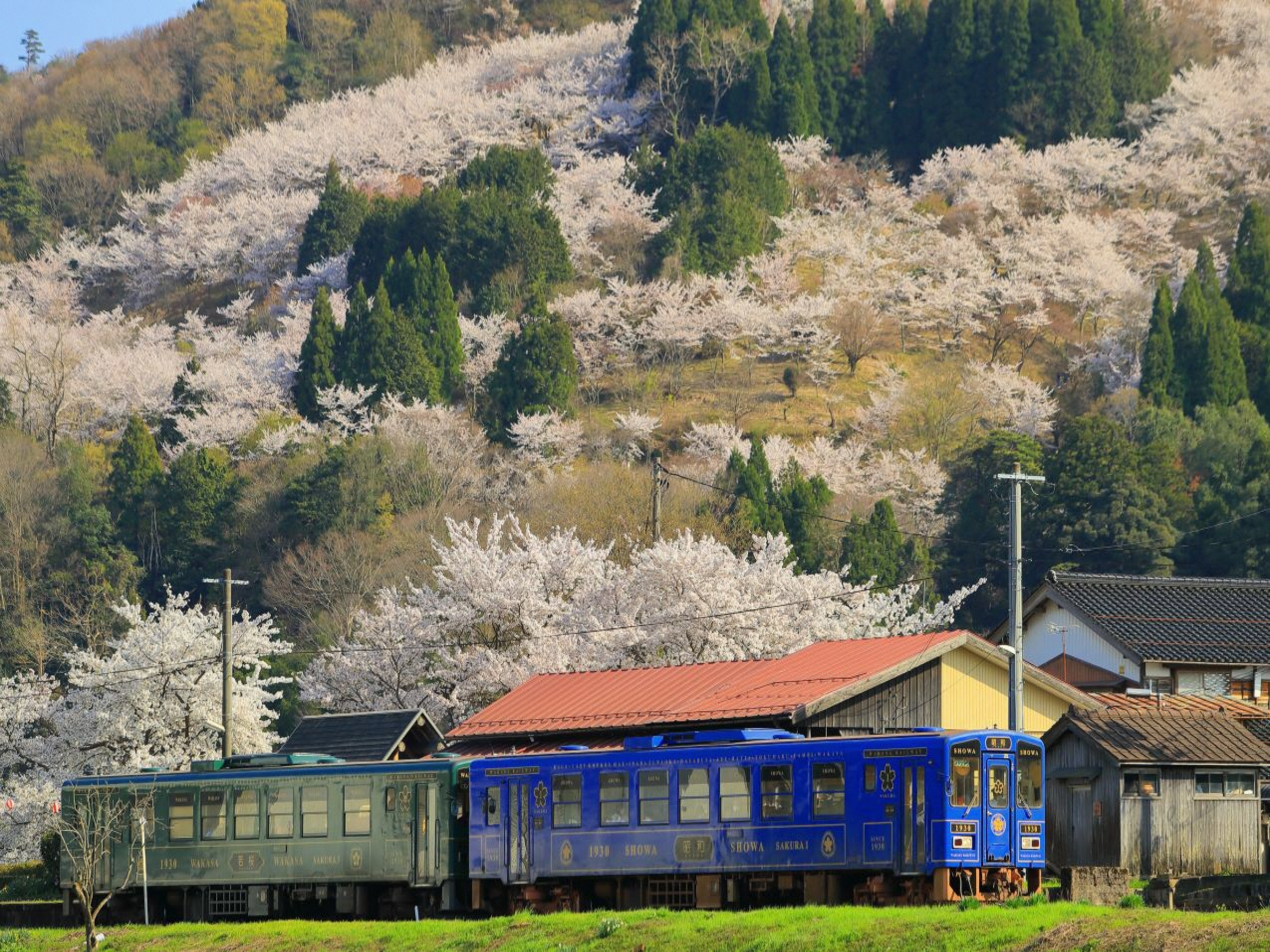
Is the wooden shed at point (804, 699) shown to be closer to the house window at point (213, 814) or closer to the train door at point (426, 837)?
the train door at point (426, 837)

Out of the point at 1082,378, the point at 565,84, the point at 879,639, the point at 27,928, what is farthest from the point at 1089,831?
the point at 565,84

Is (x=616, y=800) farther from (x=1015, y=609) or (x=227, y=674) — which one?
(x=227, y=674)

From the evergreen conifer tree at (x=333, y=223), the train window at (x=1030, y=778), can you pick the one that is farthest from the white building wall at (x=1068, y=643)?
the evergreen conifer tree at (x=333, y=223)

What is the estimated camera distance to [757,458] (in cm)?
7056

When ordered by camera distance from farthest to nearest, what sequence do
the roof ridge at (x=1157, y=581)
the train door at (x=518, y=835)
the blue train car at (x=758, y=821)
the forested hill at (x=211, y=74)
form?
the forested hill at (x=211, y=74) → the roof ridge at (x=1157, y=581) → the train door at (x=518, y=835) → the blue train car at (x=758, y=821)

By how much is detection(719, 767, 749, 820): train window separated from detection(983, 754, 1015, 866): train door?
2.88 metres

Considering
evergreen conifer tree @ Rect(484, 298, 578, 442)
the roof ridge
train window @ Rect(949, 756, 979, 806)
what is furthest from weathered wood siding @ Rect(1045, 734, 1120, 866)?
evergreen conifer tree @ Rect(484, 298, 578, 442)

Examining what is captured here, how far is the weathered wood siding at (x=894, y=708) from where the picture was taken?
107 feet

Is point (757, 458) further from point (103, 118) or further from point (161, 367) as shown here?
point (103, 118)

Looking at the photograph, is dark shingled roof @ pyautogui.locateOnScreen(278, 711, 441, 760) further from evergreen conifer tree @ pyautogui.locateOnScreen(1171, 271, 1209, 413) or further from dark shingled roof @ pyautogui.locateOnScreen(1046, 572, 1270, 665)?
evergreen conifer tree @ pyautogui.locateOnScreen(1171, 271, 1209, 413)

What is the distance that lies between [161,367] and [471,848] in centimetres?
6873

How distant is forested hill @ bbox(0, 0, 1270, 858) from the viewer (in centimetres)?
4919

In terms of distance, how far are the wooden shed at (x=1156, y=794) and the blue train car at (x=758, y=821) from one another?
173 inches

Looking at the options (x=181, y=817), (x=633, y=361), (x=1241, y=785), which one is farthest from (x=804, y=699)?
(x=633, y=361)
